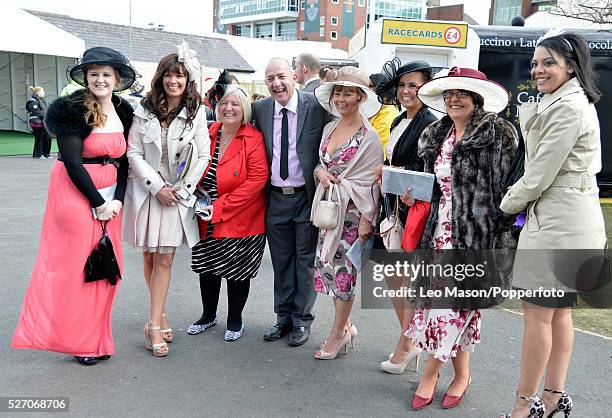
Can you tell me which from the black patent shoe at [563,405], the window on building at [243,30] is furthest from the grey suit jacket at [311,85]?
the window on building at [243,30]

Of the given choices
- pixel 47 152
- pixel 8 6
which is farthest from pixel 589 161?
pixel 8 6

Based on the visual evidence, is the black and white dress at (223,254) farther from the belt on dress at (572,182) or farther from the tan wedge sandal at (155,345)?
the belt on dress at (572,182)

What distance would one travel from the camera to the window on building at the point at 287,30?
92.8 meters

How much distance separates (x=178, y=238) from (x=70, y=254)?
669mm

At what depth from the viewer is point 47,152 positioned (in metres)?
15.6

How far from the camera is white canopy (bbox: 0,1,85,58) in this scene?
16016mm

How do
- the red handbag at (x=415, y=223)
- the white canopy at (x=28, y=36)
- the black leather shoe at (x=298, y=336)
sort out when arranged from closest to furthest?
1. the red handbag at (x=415, y=223)
2. the black leather shoe at (x=298, y=336)
3. the white canopy at (x=28, y=36)

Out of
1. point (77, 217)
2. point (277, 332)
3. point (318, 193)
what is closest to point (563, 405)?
point (318, 193)

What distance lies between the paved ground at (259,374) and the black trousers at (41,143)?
1159cm

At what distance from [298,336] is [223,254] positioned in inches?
31.3

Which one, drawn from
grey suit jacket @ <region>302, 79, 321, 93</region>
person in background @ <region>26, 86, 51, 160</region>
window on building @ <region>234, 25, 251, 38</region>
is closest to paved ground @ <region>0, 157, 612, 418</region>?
grey suit jacket @ <region>302, 79, 321, 93</region>

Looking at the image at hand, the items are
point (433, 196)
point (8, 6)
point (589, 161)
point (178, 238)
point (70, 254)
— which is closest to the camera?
point (589, 161)

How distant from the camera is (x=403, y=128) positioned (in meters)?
3.48

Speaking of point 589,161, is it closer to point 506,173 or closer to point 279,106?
point 506,173
